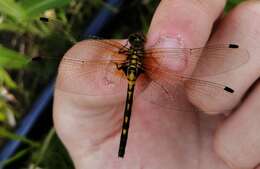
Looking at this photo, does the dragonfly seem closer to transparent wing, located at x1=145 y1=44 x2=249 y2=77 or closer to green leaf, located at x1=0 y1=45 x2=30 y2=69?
transparent wing, located at x1=145 y1=44 x2=249 y2=77

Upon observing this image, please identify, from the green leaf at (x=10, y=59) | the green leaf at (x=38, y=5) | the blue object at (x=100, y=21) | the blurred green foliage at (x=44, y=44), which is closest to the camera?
the green leaf at (x=38, y=5)

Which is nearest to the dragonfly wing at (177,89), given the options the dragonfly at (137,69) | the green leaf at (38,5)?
the dragonfly at (137,69)

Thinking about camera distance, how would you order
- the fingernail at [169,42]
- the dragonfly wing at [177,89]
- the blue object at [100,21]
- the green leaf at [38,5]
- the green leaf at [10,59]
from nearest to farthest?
1. the fingernail at [169,42]
2. the dragonfly wing at [177,89]
3. the green leaf at [38,5]
4. the green leaf at [10,59]
5. the blue object at [100,21]

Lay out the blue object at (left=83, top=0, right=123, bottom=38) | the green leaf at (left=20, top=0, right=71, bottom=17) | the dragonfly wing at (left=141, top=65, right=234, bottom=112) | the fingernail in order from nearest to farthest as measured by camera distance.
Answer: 1. the fingernail
2. the dragonfly wing at (left=141, top=65, right=234, bottom=112)
3. the green leaf at (left=20, top=0, right=71, bottom=17)
4. the blue object at (left=83, top=0, right=123, bottom=38)

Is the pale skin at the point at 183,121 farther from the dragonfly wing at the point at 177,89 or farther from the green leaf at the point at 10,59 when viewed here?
the green leaf at the point at 10,59

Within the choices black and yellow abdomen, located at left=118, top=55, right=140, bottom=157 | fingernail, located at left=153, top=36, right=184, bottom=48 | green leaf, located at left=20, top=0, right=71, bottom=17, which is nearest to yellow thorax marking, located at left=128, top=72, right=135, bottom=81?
black and yellow abdomen, located at left=118, top=55, right=140, bottom=157

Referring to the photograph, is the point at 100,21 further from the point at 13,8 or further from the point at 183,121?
the point at 183,121
